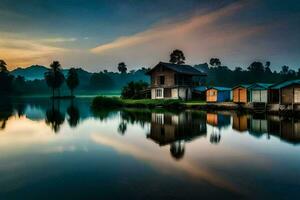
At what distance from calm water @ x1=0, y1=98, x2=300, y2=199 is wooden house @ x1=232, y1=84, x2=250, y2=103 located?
20.3 m

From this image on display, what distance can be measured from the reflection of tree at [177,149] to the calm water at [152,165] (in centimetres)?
6

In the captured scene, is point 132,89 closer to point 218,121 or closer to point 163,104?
point 163,104

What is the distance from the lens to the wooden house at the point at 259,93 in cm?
3987

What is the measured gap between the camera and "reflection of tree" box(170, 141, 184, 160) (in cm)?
1497

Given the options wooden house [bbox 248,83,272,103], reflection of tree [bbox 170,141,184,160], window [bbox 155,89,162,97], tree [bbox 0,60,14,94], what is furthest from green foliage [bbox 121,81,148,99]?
tree [bbox 0,60,14,94]

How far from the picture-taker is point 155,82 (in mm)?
58625

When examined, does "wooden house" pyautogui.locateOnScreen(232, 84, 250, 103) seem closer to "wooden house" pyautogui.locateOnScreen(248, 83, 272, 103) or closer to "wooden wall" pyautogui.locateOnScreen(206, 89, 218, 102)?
"wooden house" pyautogui.locateOnScreen(248, 83, 272, 103)

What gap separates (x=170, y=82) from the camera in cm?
5575

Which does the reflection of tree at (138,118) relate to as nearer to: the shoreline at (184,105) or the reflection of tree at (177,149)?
the reflection of tree at (177,149)

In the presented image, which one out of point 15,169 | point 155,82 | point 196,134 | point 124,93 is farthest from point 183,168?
point 124,93

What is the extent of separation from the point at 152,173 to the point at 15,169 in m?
6.62

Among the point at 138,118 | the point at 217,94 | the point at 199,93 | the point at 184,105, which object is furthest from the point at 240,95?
the point at 138,118

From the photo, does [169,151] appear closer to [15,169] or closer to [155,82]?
[15,169]

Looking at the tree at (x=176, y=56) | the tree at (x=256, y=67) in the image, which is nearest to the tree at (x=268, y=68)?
the tree at (x=256, y=67)
